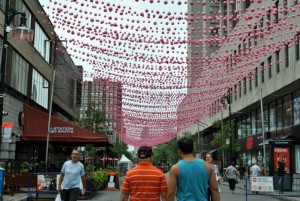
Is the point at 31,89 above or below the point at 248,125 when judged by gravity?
above

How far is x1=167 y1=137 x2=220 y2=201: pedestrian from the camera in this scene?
19.2 ft

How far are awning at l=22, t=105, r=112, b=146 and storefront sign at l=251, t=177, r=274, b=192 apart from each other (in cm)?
1033

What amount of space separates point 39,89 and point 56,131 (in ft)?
41.7

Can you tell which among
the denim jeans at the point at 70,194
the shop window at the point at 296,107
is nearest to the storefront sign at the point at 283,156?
the shop window at the point at 296,107

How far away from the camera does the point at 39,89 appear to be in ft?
133

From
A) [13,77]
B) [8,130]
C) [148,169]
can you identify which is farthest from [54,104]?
[148,169]

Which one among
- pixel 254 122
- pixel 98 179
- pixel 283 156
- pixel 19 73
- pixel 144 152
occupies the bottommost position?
pixel 98 179

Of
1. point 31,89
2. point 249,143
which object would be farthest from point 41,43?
point 249,143

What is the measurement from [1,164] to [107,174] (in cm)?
736

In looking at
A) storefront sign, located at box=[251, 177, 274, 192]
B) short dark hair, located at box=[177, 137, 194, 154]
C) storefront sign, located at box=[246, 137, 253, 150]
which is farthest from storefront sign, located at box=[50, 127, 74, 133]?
storefront sign, located at box=[246, 137, 253, 150]

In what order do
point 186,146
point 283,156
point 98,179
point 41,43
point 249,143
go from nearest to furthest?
1. point 186,146
2. point 98,179
3. point 283,156
4. point 41,43
5. point 249,143

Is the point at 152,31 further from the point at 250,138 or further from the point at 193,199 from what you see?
the point at 250,138

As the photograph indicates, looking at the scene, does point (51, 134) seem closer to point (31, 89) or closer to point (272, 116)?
point (31, 89)

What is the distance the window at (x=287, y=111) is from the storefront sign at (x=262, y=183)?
66.7 ft
